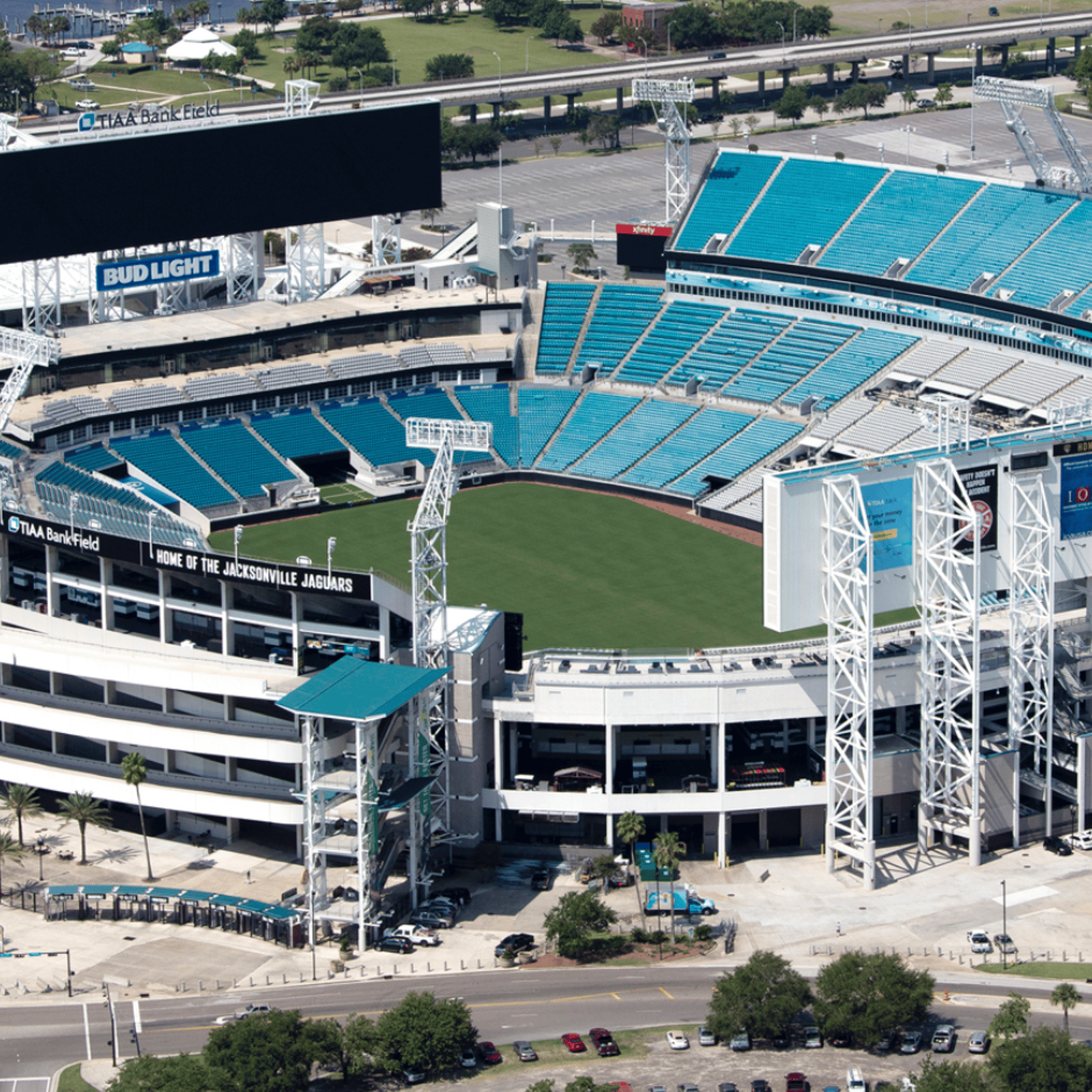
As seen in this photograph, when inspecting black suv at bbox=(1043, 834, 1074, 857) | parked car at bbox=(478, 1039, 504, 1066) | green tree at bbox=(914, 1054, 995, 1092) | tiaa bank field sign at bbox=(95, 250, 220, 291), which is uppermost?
tiaa bank field sign at bbox=(95, 250, 220, 291)

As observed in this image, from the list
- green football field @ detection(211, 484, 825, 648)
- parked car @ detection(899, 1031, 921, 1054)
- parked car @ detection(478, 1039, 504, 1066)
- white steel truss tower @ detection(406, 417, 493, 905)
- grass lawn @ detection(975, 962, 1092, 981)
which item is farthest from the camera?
green football field @ detection(211, 484, 825, 648)

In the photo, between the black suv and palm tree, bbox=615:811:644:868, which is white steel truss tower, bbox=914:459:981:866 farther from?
palm tree, bbox=615:811:644:868

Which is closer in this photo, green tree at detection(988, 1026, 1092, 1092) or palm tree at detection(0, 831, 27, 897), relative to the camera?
green tree at detection(988, 1026, 1092, 1092)

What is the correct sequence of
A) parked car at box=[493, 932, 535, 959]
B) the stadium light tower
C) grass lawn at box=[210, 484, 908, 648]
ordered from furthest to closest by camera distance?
the stadium light tower
grass lawn at box=[210, 484, 908, 648]
parked car at box=[493, 932, 535, 959]

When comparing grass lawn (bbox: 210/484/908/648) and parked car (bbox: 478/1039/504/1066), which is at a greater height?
grass lawn (bbox: 210/484/908/648)

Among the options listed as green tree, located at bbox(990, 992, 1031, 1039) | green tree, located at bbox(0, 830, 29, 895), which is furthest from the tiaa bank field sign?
green tree, located at bbox(990, 992, 1031, 1039)

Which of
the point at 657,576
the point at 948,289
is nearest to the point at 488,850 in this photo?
the point at 657,576

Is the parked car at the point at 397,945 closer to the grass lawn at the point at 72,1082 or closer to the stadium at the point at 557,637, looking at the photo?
the stadium at the point at 557,637
